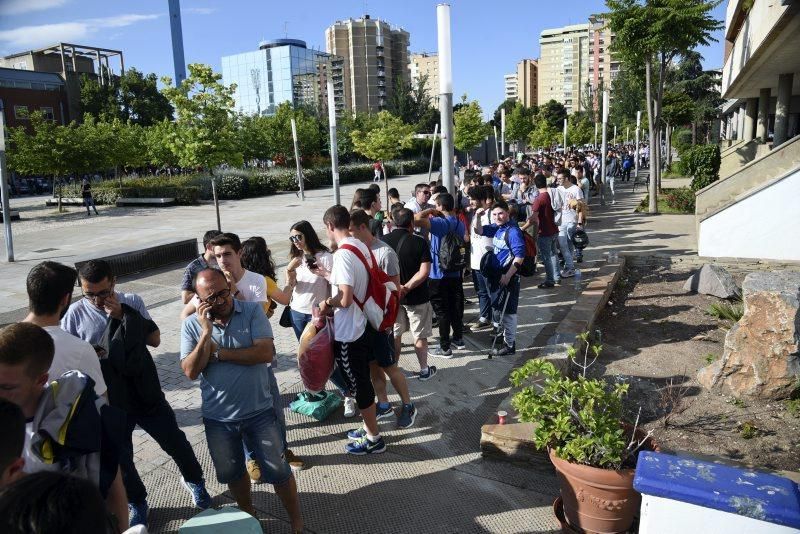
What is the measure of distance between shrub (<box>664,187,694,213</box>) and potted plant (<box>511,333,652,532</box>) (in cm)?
1576

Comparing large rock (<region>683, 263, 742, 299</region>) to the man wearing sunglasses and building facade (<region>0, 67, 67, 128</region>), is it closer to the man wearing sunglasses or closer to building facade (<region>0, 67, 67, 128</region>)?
the man wearing sunglasses

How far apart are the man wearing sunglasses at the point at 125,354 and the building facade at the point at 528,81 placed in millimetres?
152218

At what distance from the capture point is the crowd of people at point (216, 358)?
2240mm

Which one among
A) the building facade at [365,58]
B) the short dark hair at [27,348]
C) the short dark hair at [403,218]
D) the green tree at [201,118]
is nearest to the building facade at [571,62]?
the building facade at [365,58]

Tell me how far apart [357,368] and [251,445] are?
113 cm

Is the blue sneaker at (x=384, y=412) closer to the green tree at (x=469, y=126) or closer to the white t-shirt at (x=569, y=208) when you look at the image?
the white t-shirt at (x=569, y=208)

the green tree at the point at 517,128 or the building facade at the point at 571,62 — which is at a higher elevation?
the building facade at the point at 571,62

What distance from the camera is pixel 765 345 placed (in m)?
4.98

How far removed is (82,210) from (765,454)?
27.3 metres

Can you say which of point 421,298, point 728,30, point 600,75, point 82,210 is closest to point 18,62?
point 82,210

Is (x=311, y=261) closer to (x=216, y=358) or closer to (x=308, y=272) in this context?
(x=308, y=272)

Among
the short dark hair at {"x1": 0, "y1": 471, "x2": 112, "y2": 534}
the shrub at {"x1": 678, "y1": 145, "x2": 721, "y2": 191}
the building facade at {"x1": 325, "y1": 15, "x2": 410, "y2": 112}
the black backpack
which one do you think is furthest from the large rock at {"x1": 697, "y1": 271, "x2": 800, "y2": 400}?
the building facade at {"x1": 325, "y1": 15, "x2": 410, "y2": 112}

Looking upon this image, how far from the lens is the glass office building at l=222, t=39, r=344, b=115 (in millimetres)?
110500

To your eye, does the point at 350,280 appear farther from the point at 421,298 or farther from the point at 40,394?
the point at 40,394
